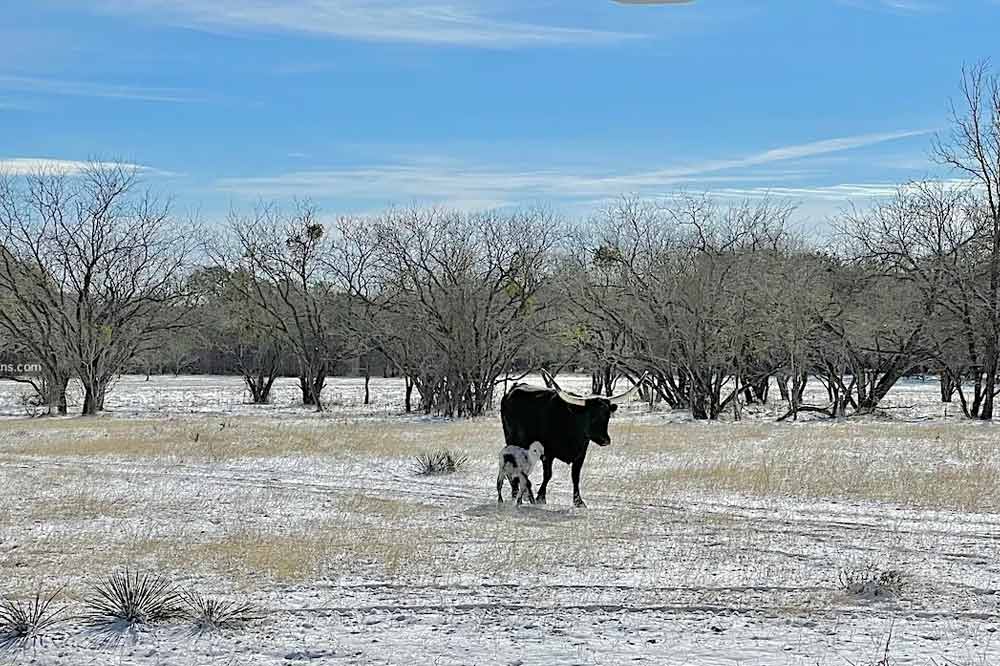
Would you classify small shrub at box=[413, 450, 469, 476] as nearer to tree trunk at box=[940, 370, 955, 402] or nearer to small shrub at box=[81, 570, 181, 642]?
small shrub at box=[81, 570, 181, 642]

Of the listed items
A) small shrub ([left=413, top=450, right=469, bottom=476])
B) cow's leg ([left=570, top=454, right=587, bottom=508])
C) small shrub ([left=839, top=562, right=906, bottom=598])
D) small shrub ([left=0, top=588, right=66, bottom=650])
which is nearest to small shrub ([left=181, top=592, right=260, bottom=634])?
small shrub ([left=0, top=588, right=66, bottom=650])

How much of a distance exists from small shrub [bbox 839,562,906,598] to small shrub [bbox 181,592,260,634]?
4502 mm

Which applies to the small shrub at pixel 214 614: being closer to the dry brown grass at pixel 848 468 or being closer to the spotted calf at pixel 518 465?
the spotted calf at pixel 518 465

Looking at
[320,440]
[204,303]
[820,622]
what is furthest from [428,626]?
[204,303]

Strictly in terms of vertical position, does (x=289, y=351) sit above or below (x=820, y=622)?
above

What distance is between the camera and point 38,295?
1491 inches

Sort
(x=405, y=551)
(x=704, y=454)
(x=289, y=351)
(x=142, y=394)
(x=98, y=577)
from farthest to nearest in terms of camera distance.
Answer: (x=142, y=394) → (x=289, y=351) → (x=704, y=454) → (x=405, y=551) → (x=98, y=577)

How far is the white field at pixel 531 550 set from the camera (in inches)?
294

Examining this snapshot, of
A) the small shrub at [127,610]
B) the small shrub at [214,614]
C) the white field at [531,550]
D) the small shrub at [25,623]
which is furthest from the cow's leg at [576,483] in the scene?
the small shrub at [25,623]

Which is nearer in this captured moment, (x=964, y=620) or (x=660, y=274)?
(x=964, y=620)

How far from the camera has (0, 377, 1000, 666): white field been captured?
7465 mm

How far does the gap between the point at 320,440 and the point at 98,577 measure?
1465cm

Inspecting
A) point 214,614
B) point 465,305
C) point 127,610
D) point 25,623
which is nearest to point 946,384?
point 465,305

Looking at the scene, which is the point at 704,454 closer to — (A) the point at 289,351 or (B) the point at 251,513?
(B) the point at 251,513
